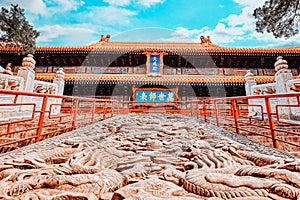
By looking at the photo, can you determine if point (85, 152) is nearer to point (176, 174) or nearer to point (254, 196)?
point (176, 174)

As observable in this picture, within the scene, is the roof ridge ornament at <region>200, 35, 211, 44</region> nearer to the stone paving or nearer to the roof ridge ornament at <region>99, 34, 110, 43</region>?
the roof ridge ornament at <region>99, 34, 110, 43</region>

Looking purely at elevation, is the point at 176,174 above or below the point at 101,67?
below

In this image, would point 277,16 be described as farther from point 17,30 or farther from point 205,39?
point 17,30

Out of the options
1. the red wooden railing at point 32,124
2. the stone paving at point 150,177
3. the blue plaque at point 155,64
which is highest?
the blue plaque at point 155,64

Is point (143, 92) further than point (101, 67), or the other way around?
point (101, 67)

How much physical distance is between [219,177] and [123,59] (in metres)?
11.9

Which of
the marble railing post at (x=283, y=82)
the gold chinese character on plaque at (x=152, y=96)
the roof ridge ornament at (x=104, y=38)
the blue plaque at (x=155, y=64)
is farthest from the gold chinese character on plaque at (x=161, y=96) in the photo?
the roof ridge ornament at (x=104, y=38)

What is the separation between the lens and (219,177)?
56.4 inches

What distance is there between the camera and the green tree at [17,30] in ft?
22.0

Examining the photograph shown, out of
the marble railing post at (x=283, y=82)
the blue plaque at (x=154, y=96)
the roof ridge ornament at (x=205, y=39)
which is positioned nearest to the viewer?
the marble railing post at (x=283, y=82)

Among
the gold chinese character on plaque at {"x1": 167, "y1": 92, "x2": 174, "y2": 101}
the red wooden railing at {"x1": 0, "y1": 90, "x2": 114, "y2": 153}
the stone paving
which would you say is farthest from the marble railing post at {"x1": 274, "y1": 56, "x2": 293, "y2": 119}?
the red wooden railing at {"x1": 0, "y1": 90, "x2": 114, "y2": 153}

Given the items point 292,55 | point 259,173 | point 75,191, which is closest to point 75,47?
point 75,191

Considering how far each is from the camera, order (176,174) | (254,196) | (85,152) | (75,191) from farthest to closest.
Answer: (85,152) → (176,174) → (75,191) → (254,196)

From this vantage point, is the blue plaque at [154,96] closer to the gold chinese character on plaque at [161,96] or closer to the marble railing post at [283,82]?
the gold chinese character on plaque at [161,96]
